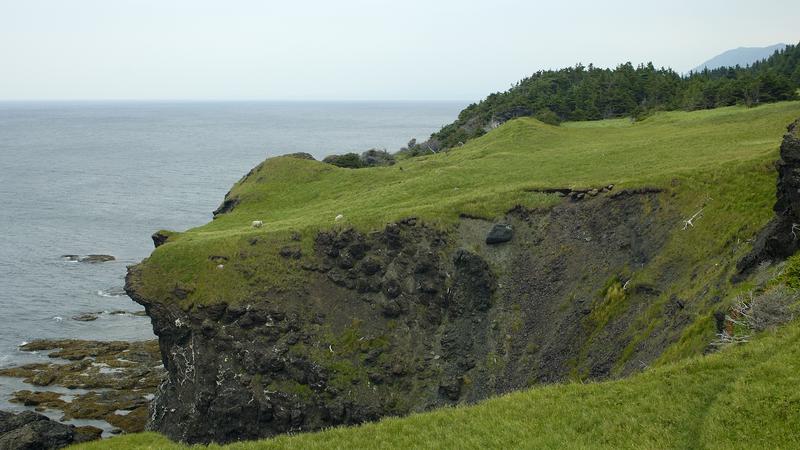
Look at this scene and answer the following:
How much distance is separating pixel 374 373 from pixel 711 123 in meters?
51.1

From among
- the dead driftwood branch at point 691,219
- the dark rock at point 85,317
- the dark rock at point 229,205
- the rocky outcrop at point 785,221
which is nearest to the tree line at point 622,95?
the dead driftwood branch at point 691,219

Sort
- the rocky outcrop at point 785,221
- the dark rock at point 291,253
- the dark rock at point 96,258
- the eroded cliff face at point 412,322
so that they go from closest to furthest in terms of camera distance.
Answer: the rocky outcrop at point 785,221, the eroded cliff face at point 412,322, the dark rock at point 291,253, the dark rock at point 96,258

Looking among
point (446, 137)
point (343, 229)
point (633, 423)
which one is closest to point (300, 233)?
point (343, 229)

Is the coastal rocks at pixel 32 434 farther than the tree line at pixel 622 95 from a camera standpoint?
No

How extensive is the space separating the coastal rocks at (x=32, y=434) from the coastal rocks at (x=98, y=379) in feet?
37.7

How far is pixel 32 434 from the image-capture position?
1406 inches

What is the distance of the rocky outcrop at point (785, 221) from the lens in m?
28.7

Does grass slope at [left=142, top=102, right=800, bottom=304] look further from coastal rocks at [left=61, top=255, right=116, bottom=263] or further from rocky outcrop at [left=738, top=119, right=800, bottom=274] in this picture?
coastal rocks at [left=61, top=255, right=116, bottom=263]

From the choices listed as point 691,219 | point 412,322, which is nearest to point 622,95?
point 691,219

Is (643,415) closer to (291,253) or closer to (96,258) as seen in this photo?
(291,253)

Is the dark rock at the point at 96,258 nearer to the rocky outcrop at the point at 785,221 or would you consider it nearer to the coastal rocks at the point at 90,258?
the coastal rocks at the point at 90,258

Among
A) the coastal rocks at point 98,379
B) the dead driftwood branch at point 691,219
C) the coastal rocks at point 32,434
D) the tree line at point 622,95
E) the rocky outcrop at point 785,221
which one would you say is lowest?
the coastal rocks at point 98,379

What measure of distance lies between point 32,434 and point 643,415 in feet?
107

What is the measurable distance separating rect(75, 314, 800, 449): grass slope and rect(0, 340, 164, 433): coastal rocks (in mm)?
32997
